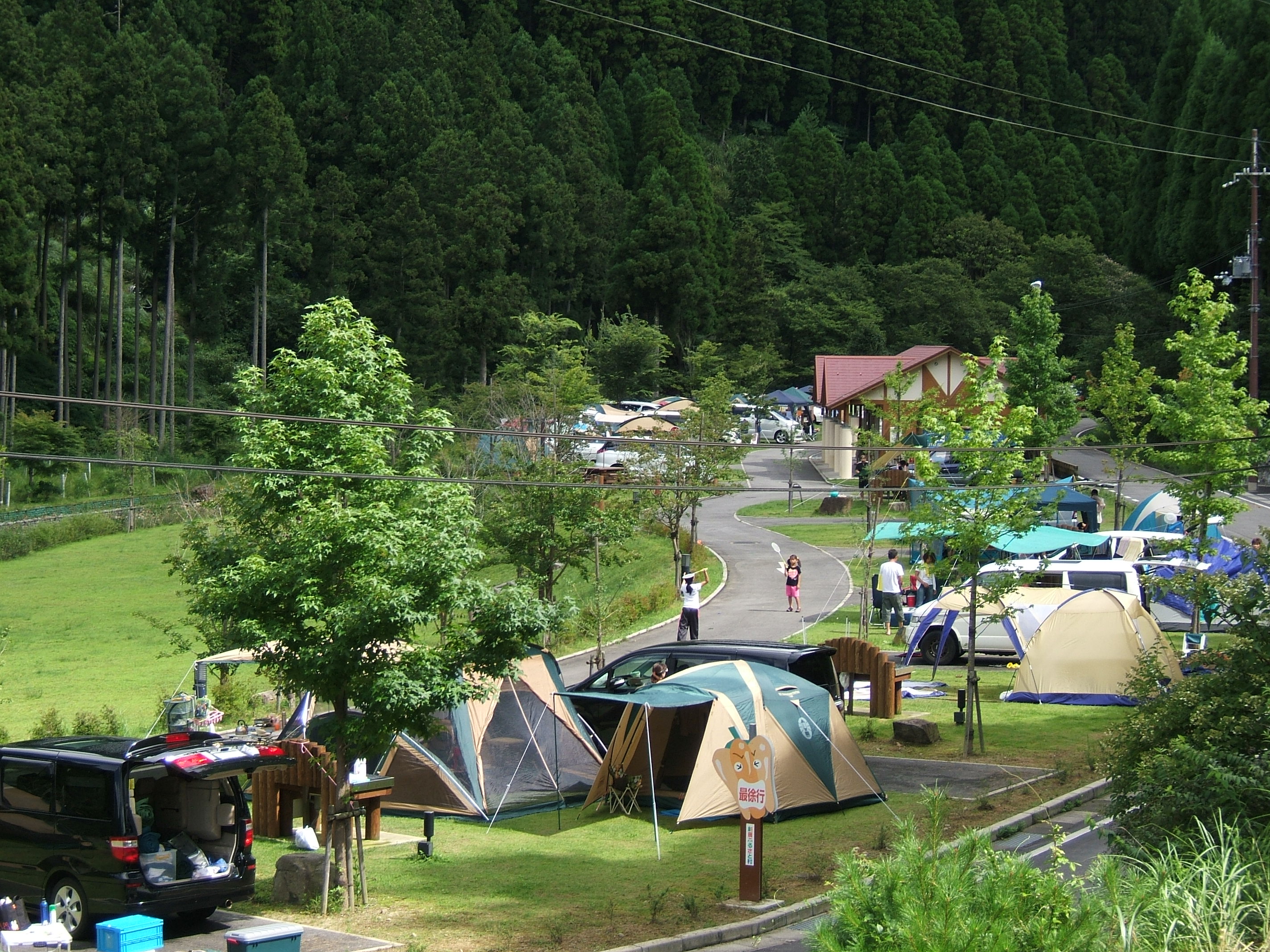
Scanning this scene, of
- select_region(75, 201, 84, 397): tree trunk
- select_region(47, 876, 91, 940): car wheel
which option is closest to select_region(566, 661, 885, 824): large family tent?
select_region(47, 876, 91, 940): car wheel

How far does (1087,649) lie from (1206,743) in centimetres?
1151

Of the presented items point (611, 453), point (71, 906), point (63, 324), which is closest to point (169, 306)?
point (63, 324)

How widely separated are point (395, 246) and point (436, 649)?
2265 inches

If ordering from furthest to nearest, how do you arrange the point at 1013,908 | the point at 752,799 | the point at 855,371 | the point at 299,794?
the point at 855,371 < the point at 299,794 < the point at 752,799 < the point at 1013,908

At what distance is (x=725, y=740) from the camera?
14805 millimetres

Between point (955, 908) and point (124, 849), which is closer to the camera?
point (955, 908)

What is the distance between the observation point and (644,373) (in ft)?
239

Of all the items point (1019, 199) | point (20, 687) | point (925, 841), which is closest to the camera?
point (925, 841)

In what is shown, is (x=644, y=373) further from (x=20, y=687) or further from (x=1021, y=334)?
(x=20, y=687)

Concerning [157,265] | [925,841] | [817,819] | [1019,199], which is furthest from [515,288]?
[925,841]

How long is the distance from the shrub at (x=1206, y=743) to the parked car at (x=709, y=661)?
21.1ft

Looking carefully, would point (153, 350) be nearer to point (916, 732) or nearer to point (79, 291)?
point (79, 291)

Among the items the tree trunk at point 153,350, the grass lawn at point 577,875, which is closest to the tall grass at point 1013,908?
the grass lawn at point 577,875

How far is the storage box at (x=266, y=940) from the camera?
9180mm
